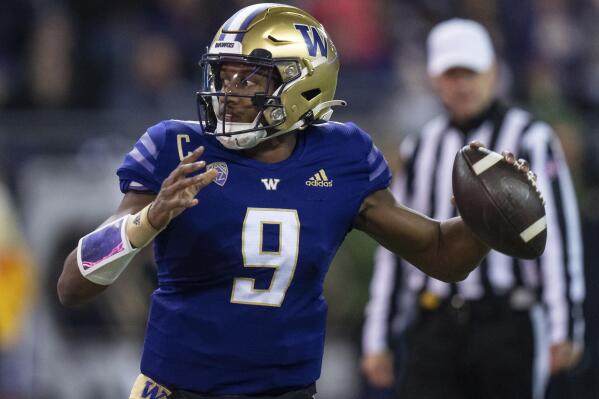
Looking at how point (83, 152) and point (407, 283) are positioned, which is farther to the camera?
point (83, 152)

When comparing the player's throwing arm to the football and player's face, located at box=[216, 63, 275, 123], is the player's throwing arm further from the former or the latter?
the football

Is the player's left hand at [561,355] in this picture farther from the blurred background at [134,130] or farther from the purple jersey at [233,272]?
the purple jersey at [233,272]

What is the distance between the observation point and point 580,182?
6277 millimetres

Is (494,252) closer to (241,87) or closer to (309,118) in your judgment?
(309,118)

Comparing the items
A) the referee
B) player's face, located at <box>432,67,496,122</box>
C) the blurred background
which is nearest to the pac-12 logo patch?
the referee

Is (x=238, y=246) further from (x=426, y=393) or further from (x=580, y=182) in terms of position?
(x=580, y=182)

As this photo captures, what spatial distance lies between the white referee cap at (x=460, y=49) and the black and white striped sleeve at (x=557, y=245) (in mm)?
397

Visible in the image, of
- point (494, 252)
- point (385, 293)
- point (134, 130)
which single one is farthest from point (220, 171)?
point (134, 130)

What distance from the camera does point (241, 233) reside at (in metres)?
3.17

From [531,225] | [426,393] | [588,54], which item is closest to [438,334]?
[426,393]

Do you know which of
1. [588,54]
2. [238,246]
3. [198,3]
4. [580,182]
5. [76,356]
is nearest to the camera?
[238,246]

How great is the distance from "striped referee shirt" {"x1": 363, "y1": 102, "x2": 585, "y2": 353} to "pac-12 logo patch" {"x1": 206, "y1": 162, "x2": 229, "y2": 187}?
148 cm

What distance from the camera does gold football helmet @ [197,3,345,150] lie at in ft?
10.7

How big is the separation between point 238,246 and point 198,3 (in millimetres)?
5375
